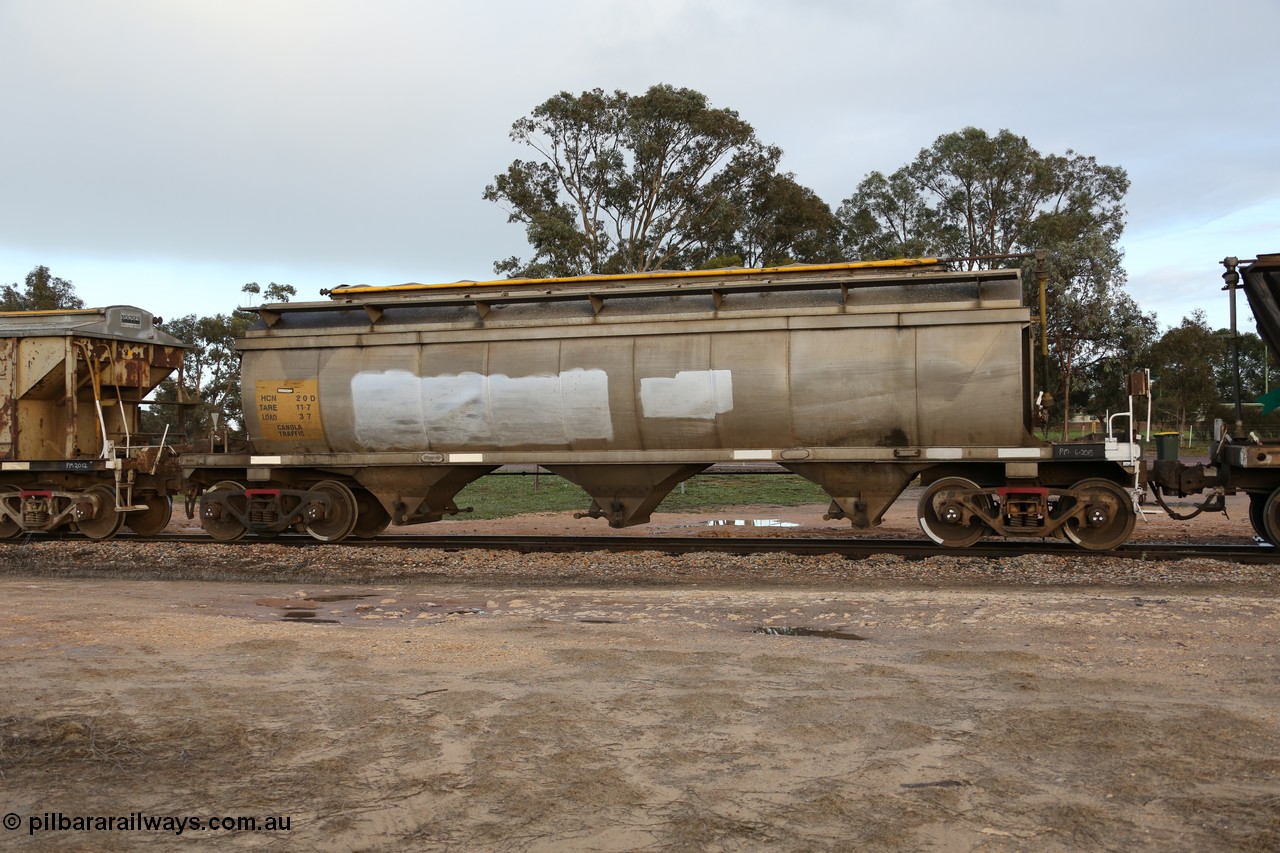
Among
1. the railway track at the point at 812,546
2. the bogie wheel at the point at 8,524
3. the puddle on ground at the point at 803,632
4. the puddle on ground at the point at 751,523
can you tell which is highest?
the bogie wheel at the point at 8,524

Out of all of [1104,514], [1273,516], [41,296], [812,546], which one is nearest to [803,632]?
[812,546]

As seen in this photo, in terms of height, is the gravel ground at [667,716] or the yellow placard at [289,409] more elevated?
the yellow placard at [289,409]

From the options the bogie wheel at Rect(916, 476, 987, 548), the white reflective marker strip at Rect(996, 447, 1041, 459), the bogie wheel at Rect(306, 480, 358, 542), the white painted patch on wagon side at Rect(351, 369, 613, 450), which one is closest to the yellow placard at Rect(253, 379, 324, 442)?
the white painted patch on wagon side at Rect(351, 369, 613, 450)

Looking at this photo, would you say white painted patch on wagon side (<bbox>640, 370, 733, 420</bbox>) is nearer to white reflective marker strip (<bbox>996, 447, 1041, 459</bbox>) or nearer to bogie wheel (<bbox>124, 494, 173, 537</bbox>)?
white reflective marker strip (<bbox>996, 447, 1041, 459</bbox>)

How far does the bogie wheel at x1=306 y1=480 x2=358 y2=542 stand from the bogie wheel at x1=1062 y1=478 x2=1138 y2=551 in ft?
31.1

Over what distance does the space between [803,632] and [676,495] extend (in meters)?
16.2

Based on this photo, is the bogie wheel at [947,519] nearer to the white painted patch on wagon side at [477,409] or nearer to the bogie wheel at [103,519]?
the white painted patch on wagon side at [477,409]

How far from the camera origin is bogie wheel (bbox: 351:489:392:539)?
14078 millimetres

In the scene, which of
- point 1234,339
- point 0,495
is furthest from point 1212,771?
point 0,495

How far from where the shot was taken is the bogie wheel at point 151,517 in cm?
1545

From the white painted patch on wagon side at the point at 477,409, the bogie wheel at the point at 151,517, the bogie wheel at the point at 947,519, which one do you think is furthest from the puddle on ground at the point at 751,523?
the bogie wheel at the point at 151,517

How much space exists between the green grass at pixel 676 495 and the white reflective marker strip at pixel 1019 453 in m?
9.43

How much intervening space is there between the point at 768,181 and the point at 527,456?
87.5 ft

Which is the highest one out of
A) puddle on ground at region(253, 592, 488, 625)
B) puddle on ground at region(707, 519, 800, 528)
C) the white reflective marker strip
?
the white reflective marker strip
